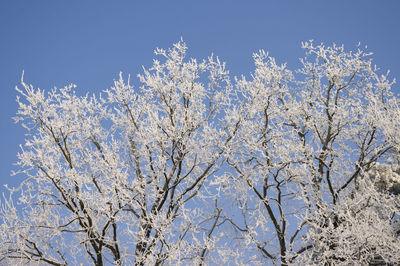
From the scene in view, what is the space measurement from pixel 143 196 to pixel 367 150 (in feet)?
22.3

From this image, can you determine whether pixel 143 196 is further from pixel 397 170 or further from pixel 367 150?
pixel 397 170

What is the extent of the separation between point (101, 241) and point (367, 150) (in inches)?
316

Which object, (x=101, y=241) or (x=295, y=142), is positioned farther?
(x=295, y=142)

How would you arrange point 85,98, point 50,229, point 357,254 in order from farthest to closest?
point 85,98 → point 50,229 → point 357,254

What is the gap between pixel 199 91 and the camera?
11211 mm

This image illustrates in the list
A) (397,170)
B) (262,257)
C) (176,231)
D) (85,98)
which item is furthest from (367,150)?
(85,98)

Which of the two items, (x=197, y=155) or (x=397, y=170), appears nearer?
(x=197, y=155)

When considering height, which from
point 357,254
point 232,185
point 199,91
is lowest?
point 357,254

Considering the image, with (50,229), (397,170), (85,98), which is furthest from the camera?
(397,170)

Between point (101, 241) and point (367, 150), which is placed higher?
point (367, 150)

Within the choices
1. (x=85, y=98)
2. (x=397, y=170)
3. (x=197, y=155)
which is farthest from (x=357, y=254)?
(x=397, y=170)

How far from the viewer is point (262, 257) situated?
36.0 ft

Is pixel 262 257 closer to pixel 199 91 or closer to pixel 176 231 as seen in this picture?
pixel 176 231

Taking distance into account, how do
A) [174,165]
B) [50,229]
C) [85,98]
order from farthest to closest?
[85,98], [174,165], [50,229]
